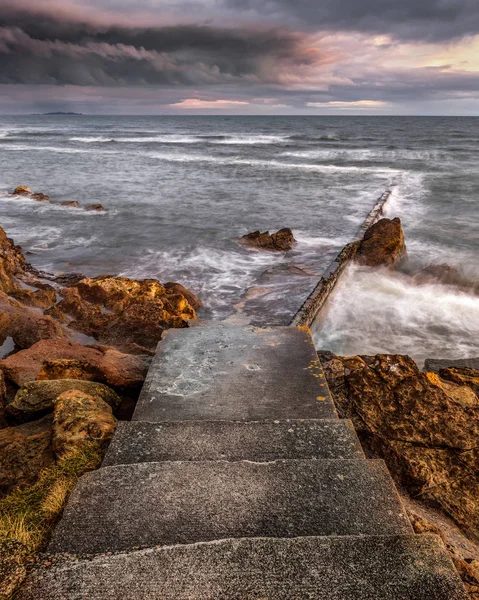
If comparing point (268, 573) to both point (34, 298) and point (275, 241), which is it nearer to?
point (34, 298)

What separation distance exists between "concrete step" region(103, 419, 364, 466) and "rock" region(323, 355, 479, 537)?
91cm

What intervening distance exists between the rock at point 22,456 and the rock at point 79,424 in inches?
6.9

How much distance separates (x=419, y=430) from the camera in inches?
141

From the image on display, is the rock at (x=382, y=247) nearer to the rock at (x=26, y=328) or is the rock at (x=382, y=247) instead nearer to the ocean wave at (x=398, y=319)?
the ocean wave at (x=398, y=319)

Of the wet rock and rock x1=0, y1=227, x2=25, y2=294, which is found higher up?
the wet rock

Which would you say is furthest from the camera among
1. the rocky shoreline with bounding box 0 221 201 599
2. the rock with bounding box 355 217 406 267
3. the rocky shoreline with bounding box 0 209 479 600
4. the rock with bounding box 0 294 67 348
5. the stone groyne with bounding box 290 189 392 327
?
the rock with bounding box 355 217 406 267

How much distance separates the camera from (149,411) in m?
3.21

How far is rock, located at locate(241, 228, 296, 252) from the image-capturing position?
41.2 feet

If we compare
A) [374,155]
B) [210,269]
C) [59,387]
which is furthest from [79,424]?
[374,155]

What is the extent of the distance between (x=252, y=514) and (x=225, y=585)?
464 mm

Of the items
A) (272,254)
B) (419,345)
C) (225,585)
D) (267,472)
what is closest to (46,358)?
(267,472)

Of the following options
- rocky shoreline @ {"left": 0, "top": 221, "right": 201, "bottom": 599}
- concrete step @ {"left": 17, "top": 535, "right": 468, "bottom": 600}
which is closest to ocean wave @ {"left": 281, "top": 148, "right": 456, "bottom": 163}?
rocky shoreline @ {"left": 0, "top": 221, "right": 201, "bottom": 599}

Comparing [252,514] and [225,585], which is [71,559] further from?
[252,514]

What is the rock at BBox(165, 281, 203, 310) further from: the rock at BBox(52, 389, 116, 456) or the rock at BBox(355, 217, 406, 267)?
the rock at BBox(52, 389, 116, 456)
